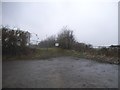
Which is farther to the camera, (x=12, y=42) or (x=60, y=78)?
(x=12, y=42)

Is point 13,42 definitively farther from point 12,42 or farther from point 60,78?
point 60,78

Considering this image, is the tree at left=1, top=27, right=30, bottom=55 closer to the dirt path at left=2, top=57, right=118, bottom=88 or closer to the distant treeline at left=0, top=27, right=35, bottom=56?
the distant treeline at left=0, top=27, right=35, bottom=56

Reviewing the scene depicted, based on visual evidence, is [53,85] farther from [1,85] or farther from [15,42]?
[15,42]

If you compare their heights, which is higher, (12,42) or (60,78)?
(12,42)

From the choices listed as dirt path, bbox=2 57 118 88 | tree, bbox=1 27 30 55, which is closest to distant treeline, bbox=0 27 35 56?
tree, bbox=1 27 30 55

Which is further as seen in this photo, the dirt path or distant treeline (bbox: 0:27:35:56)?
distant treeline (bbox: 0:27:35:56)

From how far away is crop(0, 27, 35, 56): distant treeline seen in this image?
53.1 feet

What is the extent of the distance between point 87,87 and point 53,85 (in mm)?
1311

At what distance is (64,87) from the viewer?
500 cm

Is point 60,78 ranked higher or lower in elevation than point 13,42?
lower

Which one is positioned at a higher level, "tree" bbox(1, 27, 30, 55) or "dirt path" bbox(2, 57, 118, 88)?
"tree" bbox(1, 27, 30, 55)

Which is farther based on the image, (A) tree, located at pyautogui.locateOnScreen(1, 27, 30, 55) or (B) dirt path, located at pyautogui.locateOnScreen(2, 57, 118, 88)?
(A) tree, located at pyautogui.locateOnScreen(1, 27, 30, 55)

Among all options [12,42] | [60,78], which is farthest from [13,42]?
[60,78]

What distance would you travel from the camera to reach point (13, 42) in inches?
658
